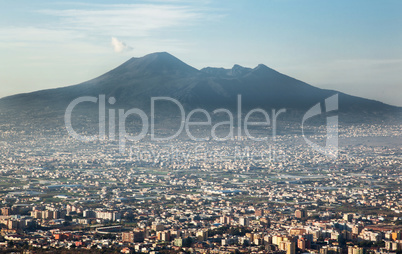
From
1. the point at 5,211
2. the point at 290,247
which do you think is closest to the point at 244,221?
the point at 290,247

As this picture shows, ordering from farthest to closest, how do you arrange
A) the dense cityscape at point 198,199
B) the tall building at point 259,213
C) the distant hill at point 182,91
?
the distant hill at point 182,91, the tall building at point 259,213, the dense cityscape at point 198,199

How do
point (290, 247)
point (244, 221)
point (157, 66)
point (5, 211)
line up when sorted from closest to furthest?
point (290, 247)
point (244, 221)
point (5, 211)
point (157, 66)

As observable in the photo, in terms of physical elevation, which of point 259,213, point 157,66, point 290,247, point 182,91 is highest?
point 157,66

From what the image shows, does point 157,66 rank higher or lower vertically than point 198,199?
higher

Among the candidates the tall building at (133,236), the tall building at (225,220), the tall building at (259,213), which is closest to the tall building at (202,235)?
the tall building at (133,236)

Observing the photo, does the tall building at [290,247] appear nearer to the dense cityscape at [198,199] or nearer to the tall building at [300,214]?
the dense cityscape at [198,199]

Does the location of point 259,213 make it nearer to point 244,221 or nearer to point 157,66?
point 244,221

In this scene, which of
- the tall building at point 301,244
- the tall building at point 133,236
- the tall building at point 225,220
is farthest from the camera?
the tall building at point 225,220

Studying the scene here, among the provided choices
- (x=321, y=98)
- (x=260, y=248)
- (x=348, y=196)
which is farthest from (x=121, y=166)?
(x=321, y=98)

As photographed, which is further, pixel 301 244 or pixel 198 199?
pixel 198 199

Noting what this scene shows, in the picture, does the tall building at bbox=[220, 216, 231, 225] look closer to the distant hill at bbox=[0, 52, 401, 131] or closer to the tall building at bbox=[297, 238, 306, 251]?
the tall building at bbox=[297, 238, 306, 251]

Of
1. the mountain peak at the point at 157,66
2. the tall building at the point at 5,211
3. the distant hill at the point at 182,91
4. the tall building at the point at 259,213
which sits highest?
the mountain peak at the point at 157,66
